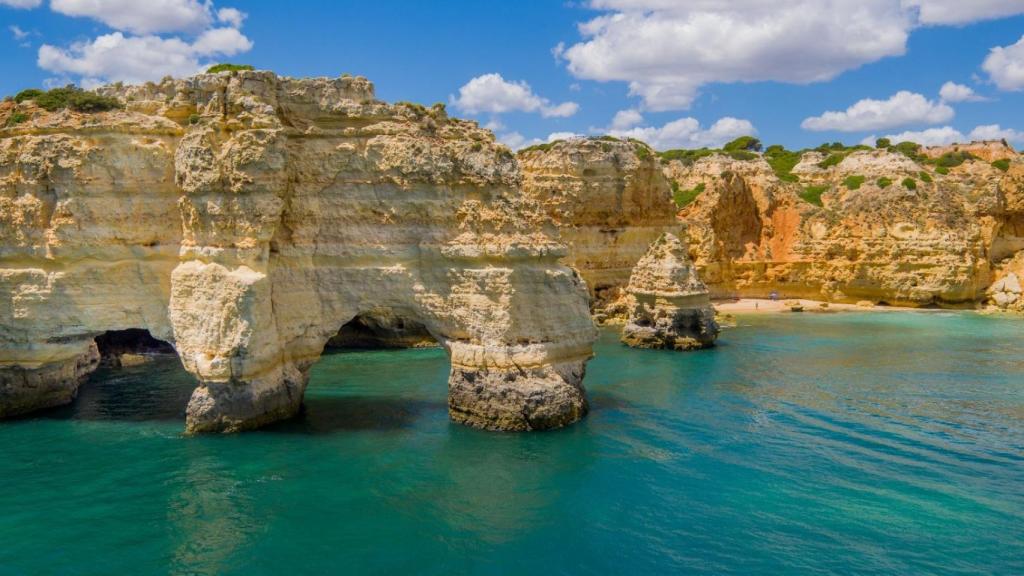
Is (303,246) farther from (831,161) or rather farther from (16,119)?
(831,161)

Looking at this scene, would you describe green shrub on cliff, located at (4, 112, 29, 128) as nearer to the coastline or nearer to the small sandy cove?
the coastline

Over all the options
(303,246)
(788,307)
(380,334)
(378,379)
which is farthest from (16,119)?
(788,307)

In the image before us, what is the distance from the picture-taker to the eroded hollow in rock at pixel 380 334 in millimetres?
40188

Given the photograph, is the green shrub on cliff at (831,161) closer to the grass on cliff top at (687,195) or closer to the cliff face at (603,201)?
the grass on cliff top at (687,195)

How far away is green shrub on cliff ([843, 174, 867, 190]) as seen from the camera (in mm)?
60844

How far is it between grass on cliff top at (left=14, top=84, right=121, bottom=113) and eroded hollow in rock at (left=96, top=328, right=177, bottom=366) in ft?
38.1

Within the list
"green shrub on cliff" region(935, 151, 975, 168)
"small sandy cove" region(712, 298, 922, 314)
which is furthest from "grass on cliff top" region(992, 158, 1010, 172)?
"small sandy cove" region(712, 298, 922, 314)

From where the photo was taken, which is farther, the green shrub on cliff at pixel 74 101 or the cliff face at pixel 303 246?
the green shrub on cliff at pixel 74 101

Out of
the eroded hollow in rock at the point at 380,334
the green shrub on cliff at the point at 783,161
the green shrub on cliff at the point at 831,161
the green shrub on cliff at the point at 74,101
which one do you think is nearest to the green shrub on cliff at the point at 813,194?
the green shrub on cliff at the point at 783,161

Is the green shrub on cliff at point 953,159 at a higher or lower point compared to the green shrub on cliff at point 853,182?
higher

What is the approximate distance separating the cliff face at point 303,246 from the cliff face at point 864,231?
38.1 metres

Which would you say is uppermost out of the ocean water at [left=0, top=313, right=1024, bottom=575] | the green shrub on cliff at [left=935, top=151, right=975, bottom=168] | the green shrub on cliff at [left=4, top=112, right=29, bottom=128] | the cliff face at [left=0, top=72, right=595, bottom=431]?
the green shrub on cliff at [left=935, top=151, right=975, bottom=168]

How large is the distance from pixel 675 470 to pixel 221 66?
884 inches

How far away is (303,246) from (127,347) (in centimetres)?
1663
